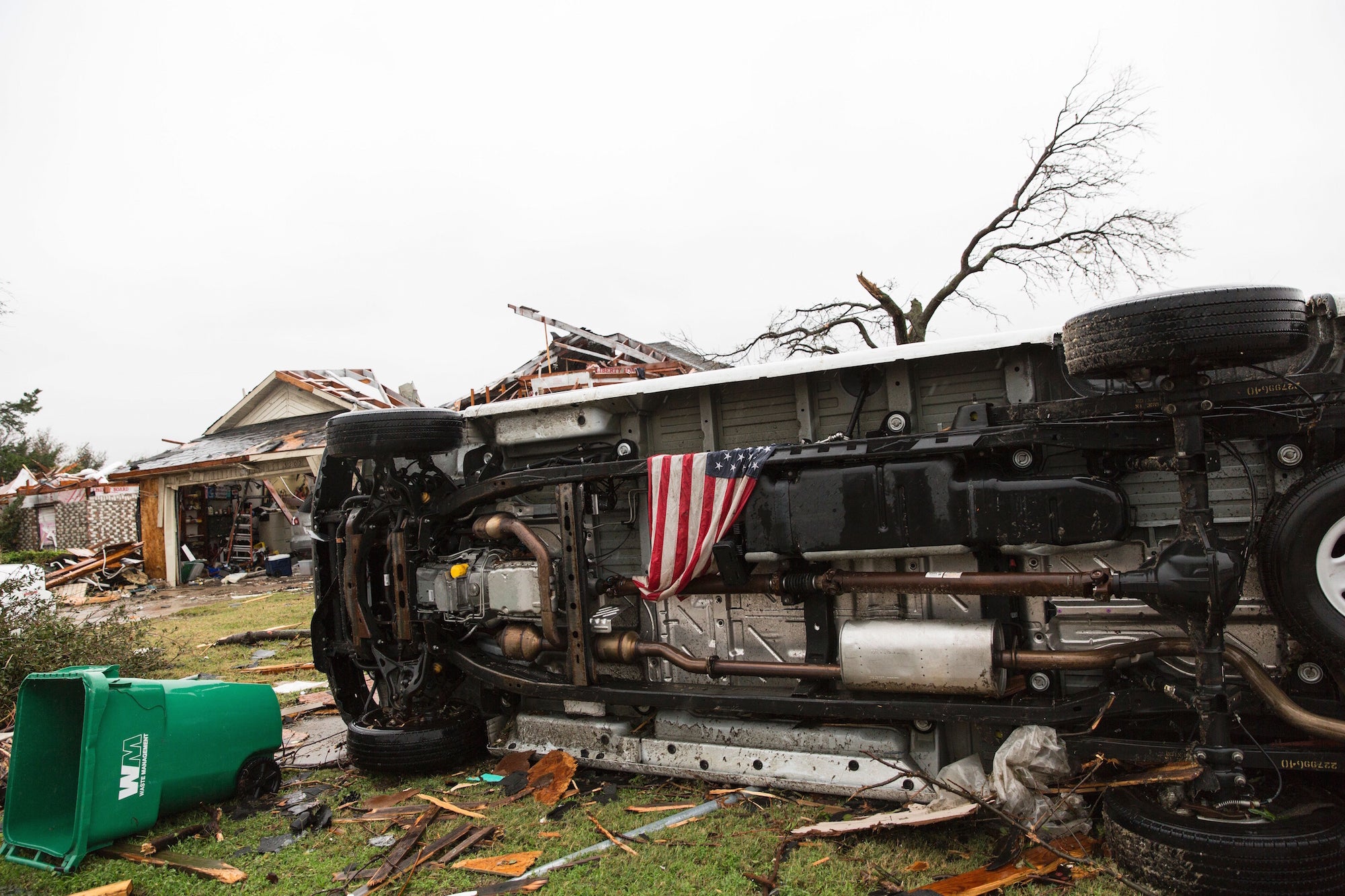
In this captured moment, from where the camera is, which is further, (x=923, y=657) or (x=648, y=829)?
(x=648, y=829)

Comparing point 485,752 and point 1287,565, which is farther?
point 485,752

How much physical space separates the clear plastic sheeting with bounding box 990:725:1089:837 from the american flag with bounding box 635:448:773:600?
167cm

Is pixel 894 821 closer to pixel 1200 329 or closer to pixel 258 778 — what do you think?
pixel 1200 329

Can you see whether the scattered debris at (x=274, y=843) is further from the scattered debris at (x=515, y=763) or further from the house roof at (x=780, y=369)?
the house roof at (x=780, y=369)

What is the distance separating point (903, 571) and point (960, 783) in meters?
1.00

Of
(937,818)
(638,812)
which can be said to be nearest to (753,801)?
(638,812)

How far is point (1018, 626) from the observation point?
12.7 ft

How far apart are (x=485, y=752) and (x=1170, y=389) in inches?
173

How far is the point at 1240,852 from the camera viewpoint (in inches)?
110

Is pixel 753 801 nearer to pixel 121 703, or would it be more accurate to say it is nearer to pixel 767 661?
pixel 767 661

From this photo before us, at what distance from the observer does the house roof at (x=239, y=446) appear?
18.1 m


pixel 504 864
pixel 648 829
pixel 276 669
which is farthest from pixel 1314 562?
pixel 276 669

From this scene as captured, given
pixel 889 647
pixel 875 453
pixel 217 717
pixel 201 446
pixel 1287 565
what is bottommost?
pixel 217 717

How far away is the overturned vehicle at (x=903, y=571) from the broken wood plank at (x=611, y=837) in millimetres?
567
